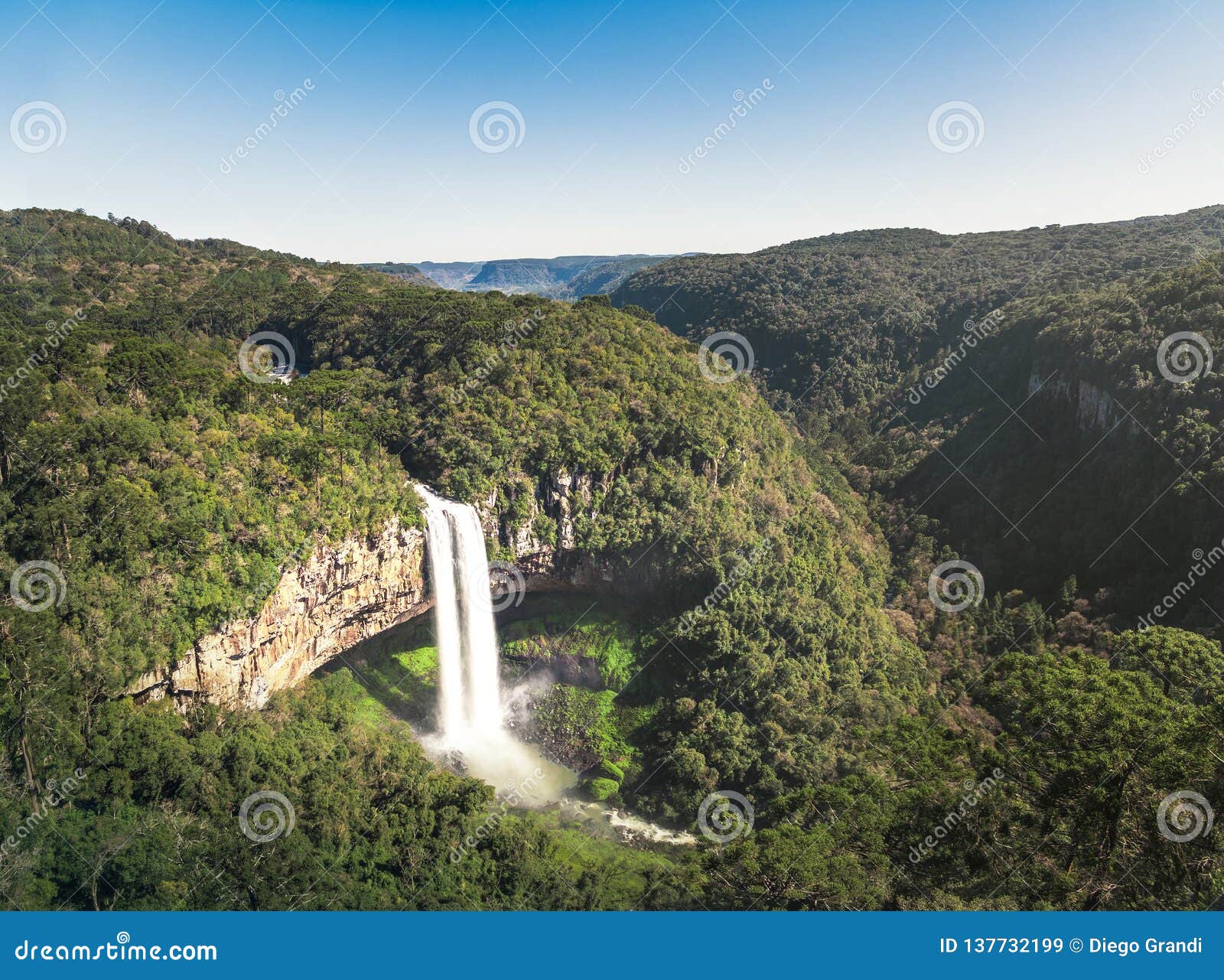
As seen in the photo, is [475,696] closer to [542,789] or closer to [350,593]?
[542,789]

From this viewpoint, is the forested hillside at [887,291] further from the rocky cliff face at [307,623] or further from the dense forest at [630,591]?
the rocky cliff face at [307,623]

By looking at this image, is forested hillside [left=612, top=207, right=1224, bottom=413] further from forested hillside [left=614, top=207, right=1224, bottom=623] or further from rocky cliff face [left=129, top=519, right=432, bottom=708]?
rocky cliff face [left=129, top=519, right=432, bottom=708]

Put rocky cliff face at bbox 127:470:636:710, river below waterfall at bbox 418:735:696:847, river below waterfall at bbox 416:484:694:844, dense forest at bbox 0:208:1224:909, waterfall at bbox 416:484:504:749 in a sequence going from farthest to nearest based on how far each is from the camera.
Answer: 1. waterfall at bbox 416:484:504:749
2. river below waterfall at bbox 416:484:694:844
3. river below waterfall at bbox 418:735:696:847
4. rocky cliff face at bbox 127:470:636:710
5. dense forest at bbox 0:208:1224:909

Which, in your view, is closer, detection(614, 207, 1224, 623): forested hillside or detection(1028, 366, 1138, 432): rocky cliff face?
detection(614, 207, 1224, 623): forested hillside

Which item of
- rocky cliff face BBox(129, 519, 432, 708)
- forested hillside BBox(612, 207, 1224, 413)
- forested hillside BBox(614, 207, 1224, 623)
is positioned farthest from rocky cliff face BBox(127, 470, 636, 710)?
forested hillside BBox(612, 207, 1224, 413)

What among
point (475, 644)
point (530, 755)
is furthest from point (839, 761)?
point (475, 644)

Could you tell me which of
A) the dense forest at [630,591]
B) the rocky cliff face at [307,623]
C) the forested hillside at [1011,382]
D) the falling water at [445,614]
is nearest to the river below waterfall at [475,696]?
the falling water at [445,614]
